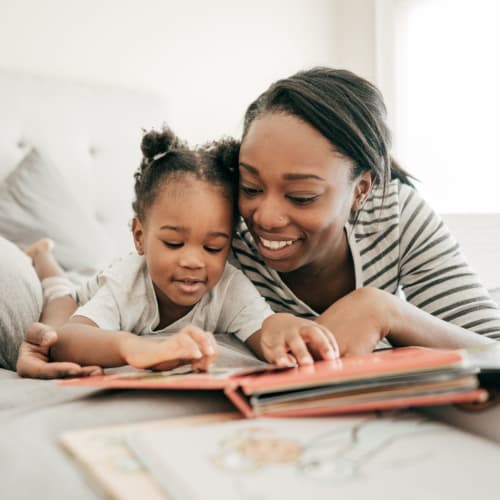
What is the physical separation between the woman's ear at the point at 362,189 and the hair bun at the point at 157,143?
0.38 m

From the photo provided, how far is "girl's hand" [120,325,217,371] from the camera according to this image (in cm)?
70

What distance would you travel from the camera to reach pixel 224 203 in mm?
1126

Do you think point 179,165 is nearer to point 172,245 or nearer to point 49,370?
point 172,245

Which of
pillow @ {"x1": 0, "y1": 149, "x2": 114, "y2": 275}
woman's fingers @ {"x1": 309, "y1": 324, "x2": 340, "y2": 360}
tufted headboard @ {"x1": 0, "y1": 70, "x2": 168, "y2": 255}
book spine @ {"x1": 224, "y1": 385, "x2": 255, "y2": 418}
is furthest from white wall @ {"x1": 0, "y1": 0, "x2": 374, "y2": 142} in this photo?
book spine @ {"x1": 224, "y1": 385, "x2": 255, "y2": 418}

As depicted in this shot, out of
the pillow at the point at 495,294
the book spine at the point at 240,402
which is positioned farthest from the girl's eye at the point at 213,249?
the pillow at the point at 495,294

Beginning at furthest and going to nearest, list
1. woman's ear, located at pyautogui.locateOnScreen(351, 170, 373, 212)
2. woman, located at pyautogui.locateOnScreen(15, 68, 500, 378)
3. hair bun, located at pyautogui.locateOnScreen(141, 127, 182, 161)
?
hair bun, located at pyautogui.locateOnScreen(141, 127, 182, 161) < woman's ear, located at pyautogui.locateOnScreen(351, 170, 373, 212) < woman, located at pyautogui.locateOnScreen(15, 68, 500, 378)

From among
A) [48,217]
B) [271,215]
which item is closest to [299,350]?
[271,215]

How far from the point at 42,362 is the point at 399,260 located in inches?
27.6

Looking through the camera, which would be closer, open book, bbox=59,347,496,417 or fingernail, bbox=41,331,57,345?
open book, bbox=59,347,496,417

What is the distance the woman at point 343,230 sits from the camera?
0.91 meters

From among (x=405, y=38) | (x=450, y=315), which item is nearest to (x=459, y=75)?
(x=405, y=38)

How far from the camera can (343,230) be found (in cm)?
125

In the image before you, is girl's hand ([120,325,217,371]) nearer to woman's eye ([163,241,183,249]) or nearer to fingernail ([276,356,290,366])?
fingernail ([276,356,290,366])

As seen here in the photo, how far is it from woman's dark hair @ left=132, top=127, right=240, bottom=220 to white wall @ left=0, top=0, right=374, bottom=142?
1165 millimetres
